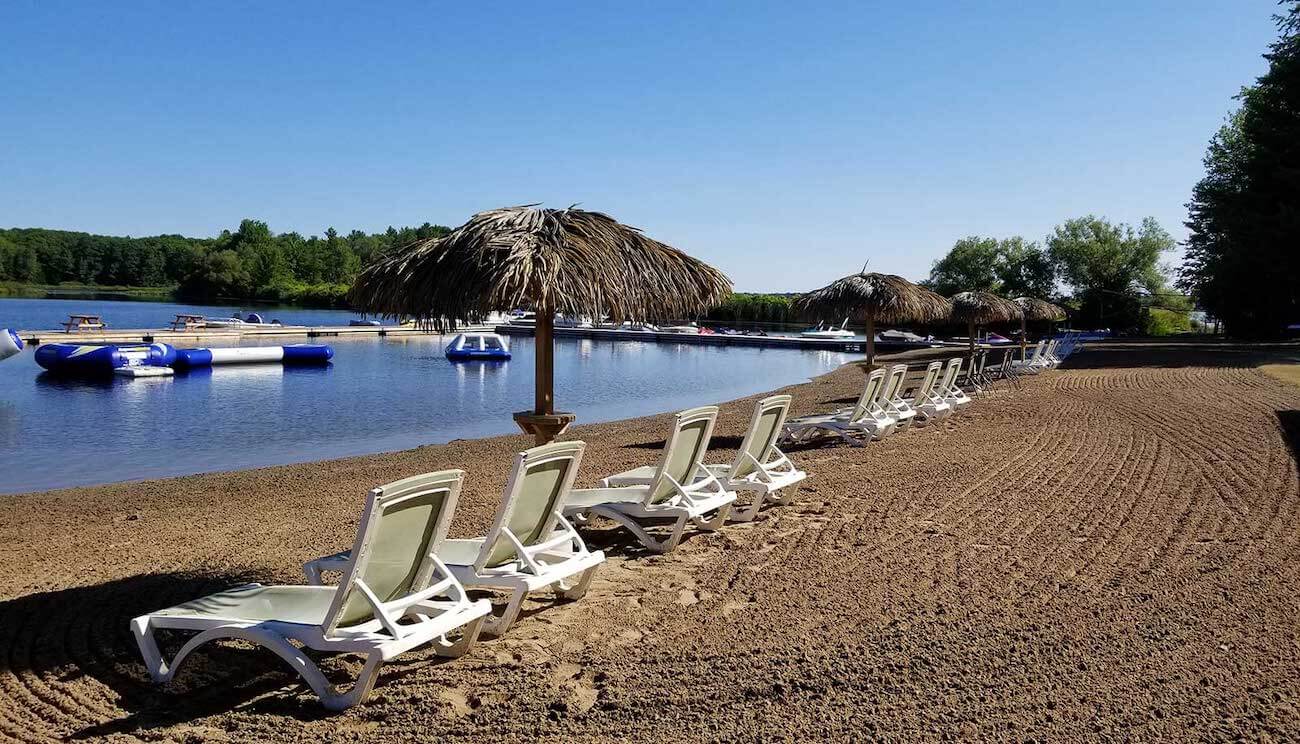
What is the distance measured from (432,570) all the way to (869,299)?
13303 mm

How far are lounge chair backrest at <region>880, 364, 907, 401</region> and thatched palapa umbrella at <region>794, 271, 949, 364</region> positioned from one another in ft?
15.1

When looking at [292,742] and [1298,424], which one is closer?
[292,742]

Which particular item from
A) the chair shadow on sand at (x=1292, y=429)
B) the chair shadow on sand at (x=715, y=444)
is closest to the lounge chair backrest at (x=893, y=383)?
the chair shadow on sand at (x=715, y=444)

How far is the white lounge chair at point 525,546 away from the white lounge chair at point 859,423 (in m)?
6.30

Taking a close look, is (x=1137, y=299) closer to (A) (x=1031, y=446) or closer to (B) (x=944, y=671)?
(A) (x=1031, y=446)

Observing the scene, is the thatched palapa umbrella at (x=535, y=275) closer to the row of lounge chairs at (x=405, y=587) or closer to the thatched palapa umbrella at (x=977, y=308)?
the row of lounge chairs at (x=405, y=587)

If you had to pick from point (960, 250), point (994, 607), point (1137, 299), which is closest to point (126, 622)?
point (994, 607)

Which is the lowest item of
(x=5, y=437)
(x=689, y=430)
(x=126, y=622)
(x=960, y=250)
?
(x=5, y=437)

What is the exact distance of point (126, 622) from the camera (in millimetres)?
4465

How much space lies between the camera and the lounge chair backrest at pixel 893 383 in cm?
1109

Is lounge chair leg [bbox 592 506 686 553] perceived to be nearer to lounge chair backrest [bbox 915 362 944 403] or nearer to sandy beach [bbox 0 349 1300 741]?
sandy beach [bbox 0 349 1300 741]

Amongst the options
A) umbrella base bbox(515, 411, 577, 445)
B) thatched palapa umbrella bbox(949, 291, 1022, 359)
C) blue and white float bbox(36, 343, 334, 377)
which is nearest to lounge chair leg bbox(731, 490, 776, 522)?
umbrella base bbox(515, 411, 577, 445)

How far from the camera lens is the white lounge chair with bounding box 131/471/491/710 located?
10.7 ft

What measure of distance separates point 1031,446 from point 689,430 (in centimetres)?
584
